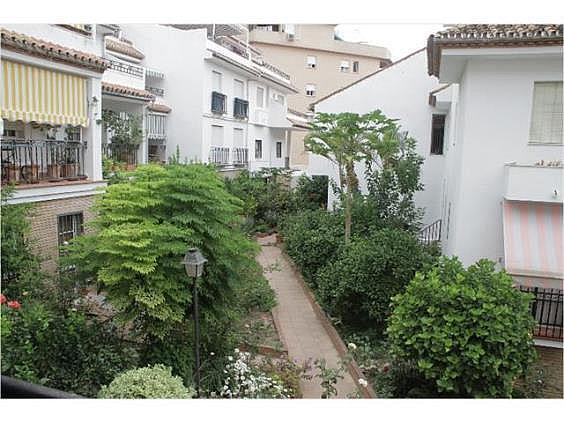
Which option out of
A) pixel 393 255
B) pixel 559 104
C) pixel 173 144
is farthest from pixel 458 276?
pixel 173 144

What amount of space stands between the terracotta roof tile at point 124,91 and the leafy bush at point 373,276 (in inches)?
405

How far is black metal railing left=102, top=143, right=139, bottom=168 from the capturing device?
18.7 metres

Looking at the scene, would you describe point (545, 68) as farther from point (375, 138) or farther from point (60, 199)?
point (60, 199)

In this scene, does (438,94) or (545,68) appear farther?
(438,94)

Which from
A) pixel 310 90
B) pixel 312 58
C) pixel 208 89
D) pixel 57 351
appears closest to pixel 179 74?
pixel 208 89

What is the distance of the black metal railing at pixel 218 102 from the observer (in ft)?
82.4

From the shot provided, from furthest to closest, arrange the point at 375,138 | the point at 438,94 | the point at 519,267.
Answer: the point at 438,94 → the point at 375,138 → the point at 519,267

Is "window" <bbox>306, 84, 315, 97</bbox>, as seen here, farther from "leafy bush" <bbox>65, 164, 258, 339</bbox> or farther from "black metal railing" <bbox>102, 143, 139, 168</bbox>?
"leafy bush" <bbox>65, 164, 258, 339</bbox>

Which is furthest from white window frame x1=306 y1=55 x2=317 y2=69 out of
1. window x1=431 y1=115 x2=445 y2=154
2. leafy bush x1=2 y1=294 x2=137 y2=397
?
leafy bush x1=2 y1=294 x2=137 y2=397

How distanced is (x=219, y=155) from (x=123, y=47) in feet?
23.4

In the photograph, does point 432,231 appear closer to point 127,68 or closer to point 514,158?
point 514,158

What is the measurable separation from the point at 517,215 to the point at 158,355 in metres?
8.68

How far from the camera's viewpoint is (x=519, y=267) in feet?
34.7

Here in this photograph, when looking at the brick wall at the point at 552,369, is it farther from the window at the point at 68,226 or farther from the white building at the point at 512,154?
the window at the point at 68,226
